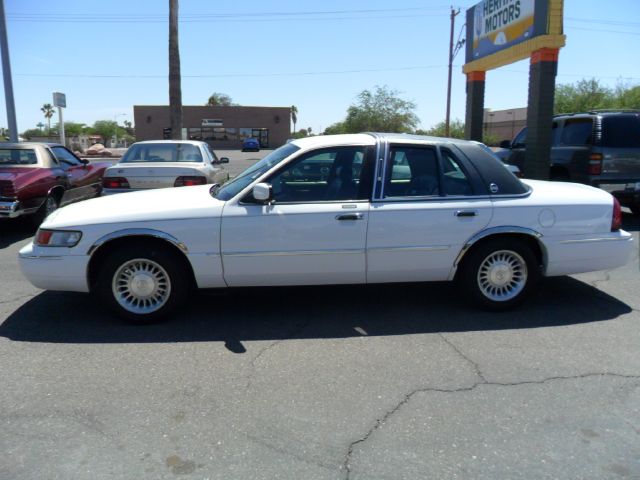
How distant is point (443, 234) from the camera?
473cm

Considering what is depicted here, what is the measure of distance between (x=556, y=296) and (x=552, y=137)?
255 inches

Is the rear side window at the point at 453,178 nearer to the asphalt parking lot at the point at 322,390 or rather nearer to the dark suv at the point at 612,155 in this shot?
the asphalt parking lot at the point at 322,390

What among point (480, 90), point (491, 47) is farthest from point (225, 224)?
point (480, 90)

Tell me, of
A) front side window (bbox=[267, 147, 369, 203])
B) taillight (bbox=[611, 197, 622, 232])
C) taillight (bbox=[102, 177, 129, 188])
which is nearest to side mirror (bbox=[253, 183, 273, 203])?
front side window (bbox=[267, 147, 369, 203])

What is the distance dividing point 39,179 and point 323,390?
276 inches

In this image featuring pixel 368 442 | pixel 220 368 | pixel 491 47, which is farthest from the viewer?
pixel 491 47

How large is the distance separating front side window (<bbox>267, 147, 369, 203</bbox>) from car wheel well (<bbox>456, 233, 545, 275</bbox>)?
43.0 inches

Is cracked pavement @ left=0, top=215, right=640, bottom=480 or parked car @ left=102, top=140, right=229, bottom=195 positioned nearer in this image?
cracked pavement @ left=0, top=215, right=640, bottom=480

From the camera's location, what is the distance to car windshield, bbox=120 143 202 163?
9.79 meters

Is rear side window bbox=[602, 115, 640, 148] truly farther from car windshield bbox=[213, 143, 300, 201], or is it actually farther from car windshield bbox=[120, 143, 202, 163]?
car windshield bbox=[120, 143, 202, 163]

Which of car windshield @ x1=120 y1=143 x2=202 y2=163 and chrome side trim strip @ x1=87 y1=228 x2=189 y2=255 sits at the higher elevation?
car windshield @ x1=120 y1=143 x2=202 y2=163

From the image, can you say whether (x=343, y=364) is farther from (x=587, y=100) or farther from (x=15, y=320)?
(x=587, y=100)

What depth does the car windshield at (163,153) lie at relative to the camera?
9789 millimetres

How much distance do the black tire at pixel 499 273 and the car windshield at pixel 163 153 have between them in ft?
20.7
